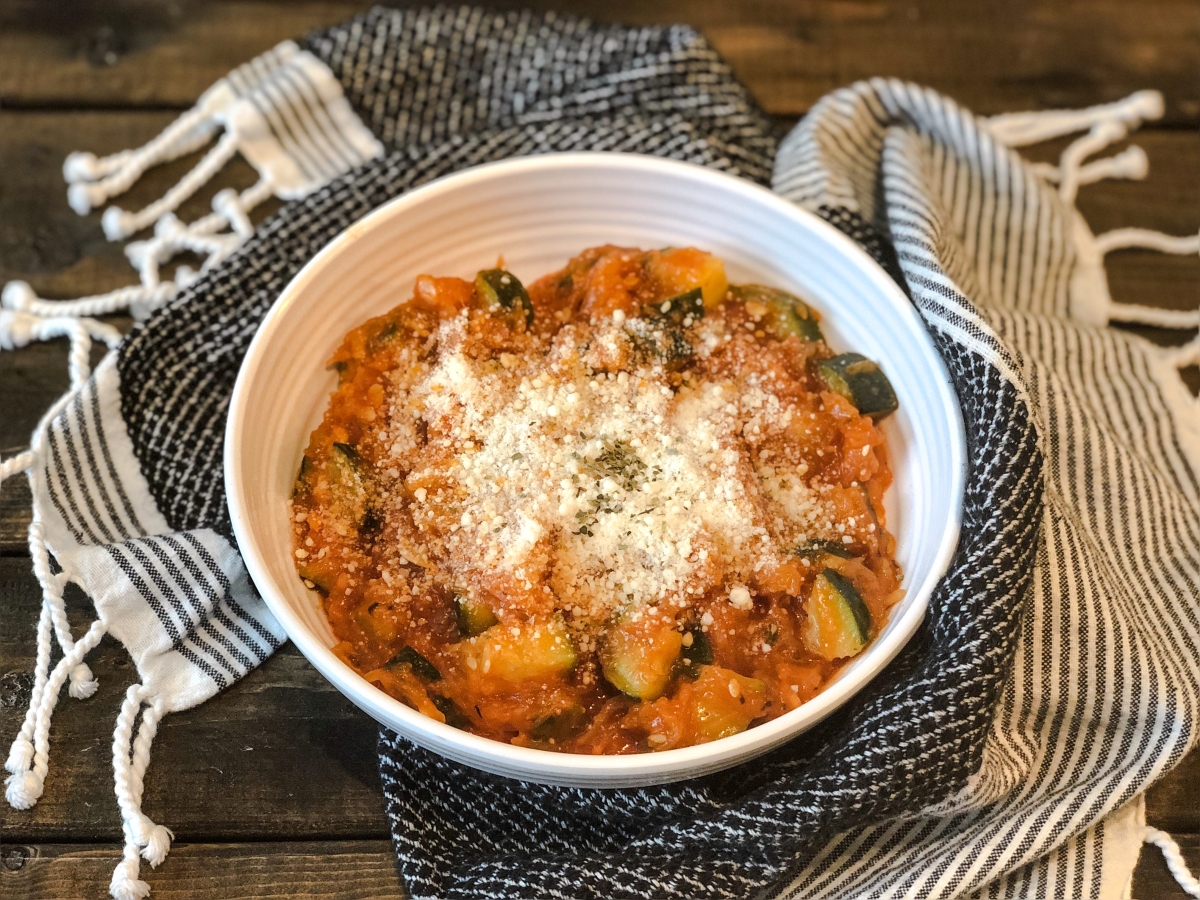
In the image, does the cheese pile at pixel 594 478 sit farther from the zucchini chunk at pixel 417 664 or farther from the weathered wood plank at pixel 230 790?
the weathered wood plank at pixel 230 790

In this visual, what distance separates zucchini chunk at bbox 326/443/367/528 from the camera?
188 cm

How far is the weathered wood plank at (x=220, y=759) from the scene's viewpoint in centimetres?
190

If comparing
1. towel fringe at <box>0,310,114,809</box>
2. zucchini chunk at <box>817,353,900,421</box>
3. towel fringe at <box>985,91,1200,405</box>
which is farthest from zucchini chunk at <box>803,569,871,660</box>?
towel fringe at <box>0,310,114,809</box>

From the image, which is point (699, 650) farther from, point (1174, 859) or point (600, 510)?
point (1174, 859)

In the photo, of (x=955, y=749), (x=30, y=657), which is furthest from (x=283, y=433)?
(x=955, y=749)

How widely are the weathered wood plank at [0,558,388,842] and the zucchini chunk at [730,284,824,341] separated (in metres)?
1.09

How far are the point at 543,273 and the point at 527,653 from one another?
93cm

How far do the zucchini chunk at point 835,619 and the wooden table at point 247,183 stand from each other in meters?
0.71

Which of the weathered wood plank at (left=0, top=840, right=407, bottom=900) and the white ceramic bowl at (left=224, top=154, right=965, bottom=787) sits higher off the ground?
the white ceramic bowl at (left=224, top=154, right=965, bottom=787)

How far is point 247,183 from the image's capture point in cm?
259

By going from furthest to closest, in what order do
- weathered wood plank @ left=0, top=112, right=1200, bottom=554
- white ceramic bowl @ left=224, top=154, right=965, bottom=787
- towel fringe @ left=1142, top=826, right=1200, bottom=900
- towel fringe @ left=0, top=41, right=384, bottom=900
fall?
weathered wood plank @ left=0, top=112, right=1200, bottom=554, towel fringe @ left=0, top=41, right=384, bottom=900, towel fringe @ left=1142, top=826, right=1200, bottom=900, white ceramic bowl @ left=224, top=154, right=965, bottom=787

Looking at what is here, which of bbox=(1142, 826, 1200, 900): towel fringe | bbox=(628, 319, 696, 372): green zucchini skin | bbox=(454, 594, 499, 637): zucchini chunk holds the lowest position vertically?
bbox=(1142, 826, 1200, 900): towel fringe

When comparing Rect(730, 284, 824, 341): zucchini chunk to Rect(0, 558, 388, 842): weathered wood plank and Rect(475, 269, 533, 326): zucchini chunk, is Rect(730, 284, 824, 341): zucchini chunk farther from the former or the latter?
Rect(0, 558, 388, 842): weathered wood plank

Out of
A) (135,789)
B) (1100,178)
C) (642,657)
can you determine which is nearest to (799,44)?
(1100,178)
